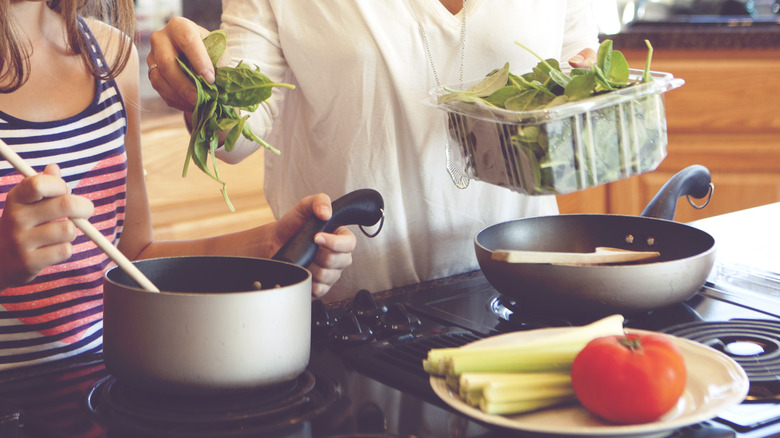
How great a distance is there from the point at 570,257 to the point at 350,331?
0.25m

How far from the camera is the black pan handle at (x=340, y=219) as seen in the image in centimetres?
96

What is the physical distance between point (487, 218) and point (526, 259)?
436 mm

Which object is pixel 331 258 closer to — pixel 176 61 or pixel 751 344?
pixel 176 61

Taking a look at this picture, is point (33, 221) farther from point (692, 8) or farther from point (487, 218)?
point (692, 8)

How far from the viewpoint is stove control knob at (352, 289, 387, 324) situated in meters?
0.96

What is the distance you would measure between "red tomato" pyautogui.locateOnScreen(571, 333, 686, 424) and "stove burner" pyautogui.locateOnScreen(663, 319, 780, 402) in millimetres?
133

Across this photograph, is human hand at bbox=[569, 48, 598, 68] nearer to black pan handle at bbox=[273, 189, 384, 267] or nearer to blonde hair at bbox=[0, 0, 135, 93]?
black pan handle at bbox=[273, 189, 384, 267]

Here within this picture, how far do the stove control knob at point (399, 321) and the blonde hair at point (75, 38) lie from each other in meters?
0.53

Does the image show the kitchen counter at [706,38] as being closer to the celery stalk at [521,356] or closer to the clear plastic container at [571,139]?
the clear plastic container at [571,139]

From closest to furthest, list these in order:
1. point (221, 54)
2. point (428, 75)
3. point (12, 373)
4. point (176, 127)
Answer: point (12, 373) → point (221, 54) → point (428, 75) → point (176, 127)

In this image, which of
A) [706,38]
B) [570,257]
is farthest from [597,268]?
[706,38]

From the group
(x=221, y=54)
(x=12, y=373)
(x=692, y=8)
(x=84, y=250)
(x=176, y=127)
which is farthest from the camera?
(x=692, y=8)

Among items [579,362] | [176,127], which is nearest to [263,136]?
[579,362]

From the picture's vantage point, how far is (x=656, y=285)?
92 centimetres
